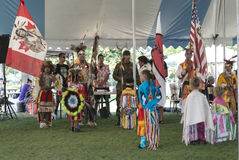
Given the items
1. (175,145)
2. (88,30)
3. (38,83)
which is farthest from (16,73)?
(175,145)

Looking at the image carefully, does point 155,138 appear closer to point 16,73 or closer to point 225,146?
point 225,146

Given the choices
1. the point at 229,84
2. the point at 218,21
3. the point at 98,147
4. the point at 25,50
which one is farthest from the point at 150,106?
the point at 218,21

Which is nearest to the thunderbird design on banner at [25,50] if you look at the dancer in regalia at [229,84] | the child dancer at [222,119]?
the child dancer at [222,119]

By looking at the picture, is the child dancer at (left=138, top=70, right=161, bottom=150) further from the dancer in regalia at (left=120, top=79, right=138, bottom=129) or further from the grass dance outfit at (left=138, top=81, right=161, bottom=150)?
the dancer in regalia at (left=120, top=79, right=138, bottom=129)

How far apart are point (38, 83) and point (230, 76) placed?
15.0ft

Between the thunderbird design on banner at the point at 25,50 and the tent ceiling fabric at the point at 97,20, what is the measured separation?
13.3 ft

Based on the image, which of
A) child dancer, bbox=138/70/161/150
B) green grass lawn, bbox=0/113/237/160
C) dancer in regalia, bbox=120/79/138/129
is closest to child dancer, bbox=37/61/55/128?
green grass lawn, bbox=0/113/237/160

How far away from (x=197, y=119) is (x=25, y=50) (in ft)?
8.91

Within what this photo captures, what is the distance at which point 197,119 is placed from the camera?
4.48m

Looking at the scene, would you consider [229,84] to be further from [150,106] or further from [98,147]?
[98,147]

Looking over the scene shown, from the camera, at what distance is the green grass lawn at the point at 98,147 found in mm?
3984

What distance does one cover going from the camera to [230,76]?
25.8 ft

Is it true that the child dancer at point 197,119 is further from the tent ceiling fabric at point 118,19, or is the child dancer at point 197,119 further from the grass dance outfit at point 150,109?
the tent ceiling fabric at point 118,19

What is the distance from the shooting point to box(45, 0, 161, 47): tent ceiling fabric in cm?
906
